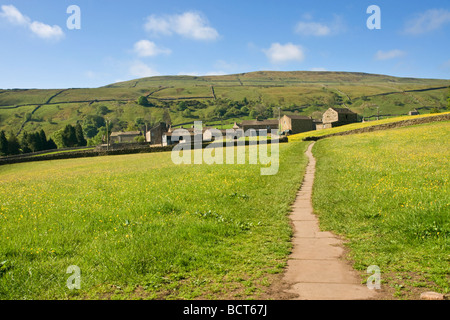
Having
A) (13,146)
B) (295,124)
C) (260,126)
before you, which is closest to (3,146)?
(13,146)

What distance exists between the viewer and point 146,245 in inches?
332

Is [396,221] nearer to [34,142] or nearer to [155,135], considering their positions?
[34,142]

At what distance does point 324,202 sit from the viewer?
13797 millimetres

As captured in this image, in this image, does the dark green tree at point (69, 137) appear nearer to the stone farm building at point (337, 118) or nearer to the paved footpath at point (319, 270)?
the stone farm building at point (337, 118)

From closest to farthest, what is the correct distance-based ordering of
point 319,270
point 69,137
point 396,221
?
point 319,270, point 396,221, point 69,137

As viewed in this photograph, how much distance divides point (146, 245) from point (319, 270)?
4.47 metres

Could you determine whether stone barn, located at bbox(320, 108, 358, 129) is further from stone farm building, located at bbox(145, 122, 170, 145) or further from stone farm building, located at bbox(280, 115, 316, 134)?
stone farm building, located at bbox(145, 122, 170, 145)

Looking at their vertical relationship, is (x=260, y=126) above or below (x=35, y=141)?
above

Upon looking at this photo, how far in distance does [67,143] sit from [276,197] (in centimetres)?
13344

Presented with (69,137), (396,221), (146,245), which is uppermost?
(69,137)
